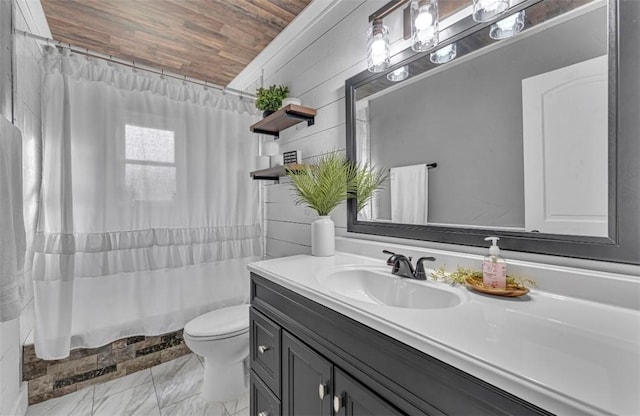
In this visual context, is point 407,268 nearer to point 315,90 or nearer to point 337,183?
point 337,183

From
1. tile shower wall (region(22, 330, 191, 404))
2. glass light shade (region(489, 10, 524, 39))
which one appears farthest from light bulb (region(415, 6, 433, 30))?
tile shower wall (region(22, 330, 191, 404))

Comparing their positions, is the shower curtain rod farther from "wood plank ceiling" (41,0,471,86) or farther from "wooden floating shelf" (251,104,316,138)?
"wooden floating shelf" (251,104,316,138)

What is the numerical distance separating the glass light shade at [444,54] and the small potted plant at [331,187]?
52 centimetres

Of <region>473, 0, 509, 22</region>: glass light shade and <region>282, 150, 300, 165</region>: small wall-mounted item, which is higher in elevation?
<region>473, 0, 509, 22</region>: glass light shade

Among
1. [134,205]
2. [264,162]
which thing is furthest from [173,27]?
[134,205]

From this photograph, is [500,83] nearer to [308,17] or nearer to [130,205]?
[308,17]

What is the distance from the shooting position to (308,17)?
1.67 m

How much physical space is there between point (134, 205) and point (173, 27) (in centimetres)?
118

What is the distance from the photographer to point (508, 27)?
36.5 inches

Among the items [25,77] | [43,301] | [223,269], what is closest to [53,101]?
[25,77]

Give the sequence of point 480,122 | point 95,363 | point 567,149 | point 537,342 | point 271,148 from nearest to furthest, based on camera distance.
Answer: point 537,342, point 567,149, point 480,122, point 95,363, point 271,148

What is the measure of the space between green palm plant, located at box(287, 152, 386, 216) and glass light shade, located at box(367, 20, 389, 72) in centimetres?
47

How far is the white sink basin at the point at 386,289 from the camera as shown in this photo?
35.2 inches

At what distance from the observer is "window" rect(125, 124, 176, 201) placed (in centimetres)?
185
